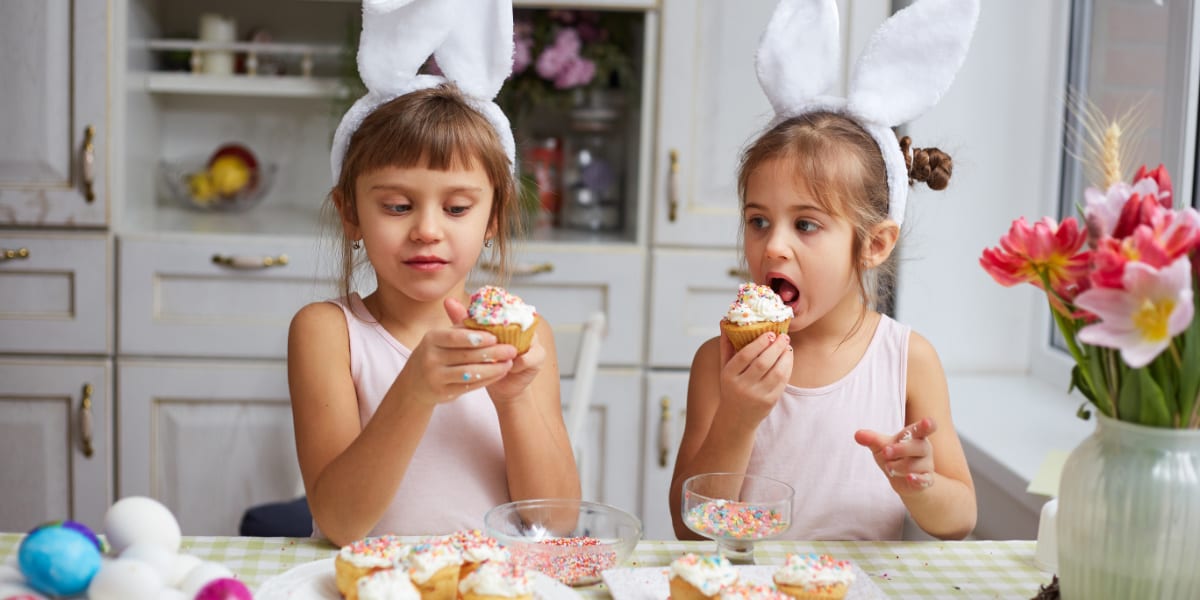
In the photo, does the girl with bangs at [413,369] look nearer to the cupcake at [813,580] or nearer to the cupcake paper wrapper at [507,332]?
the cupcake paper wrapper at [507,332]

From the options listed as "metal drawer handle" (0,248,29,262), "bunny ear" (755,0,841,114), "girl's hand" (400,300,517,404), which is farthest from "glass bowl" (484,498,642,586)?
"metal drawer handle" (0,248,29,262)

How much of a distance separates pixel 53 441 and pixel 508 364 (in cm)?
185

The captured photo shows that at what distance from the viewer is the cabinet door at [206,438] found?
254 centimetres

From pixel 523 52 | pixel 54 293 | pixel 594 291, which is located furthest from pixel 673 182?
pixel 54 293

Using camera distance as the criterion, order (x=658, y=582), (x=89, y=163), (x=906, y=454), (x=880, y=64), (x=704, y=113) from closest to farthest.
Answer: (x=658, y=582), (x=906, y=454), (x=880, y=64), (x=89, y=163), (x=704, y=113)

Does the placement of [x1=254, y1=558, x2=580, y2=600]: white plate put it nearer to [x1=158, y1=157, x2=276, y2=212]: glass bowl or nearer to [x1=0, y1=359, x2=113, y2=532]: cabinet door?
[x1=0, y1=359, x2=113, y2=532]: cabinet door

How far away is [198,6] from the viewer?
118 inches

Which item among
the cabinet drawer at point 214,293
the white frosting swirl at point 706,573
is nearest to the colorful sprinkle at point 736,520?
the white frosting swirl at point 706,573

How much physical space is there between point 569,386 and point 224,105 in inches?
50.2

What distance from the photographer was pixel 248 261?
8.21 feet

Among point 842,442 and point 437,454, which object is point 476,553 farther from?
point 842,442

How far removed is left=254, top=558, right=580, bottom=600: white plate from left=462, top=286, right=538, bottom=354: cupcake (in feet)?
0.81

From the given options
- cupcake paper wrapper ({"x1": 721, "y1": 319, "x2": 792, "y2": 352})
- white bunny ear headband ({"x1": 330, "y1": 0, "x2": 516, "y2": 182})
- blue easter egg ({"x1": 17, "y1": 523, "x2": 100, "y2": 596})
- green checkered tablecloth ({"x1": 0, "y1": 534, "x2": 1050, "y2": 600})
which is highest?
white bunny ear headband ({"x1": 330, "y1": 0, "x2": 516, "y2": 182})

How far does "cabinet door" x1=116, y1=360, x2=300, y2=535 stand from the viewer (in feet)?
8.32
